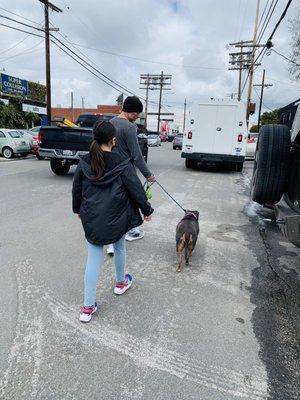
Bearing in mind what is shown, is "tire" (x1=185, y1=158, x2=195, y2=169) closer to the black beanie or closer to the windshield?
the windshield

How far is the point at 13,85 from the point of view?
1099 inches

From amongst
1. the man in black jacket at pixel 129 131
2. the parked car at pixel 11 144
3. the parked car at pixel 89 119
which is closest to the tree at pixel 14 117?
the parked car at pixel 11 144

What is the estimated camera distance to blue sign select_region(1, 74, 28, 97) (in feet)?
87.8

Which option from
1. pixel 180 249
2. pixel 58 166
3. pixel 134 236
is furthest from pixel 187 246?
pixel 58 166

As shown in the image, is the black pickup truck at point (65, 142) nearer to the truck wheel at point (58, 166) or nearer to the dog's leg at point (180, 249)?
the truck wheel at point (58, 166)

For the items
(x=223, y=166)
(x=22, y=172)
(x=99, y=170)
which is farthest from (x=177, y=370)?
(x=223, y=166)

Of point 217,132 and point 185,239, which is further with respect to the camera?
point 217,132

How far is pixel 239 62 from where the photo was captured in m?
42.1

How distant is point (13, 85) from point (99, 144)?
2796 centimetres

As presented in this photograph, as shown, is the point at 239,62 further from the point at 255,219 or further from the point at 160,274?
the point at 160,274

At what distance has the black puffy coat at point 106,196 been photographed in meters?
3.00

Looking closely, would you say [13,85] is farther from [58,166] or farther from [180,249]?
[180,249]

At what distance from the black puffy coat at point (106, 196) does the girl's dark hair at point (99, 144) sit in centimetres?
5

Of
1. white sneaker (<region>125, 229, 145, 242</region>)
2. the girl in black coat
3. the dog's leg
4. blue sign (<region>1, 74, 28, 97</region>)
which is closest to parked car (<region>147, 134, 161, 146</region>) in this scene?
blue sign (<region>1, 74, 28, 97</region>)
